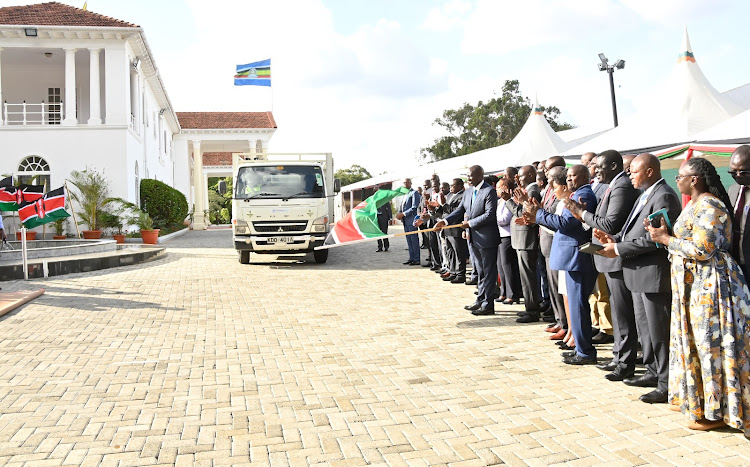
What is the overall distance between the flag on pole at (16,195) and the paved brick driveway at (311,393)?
4.63m

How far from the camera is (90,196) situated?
22641 mm

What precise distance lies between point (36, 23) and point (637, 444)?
26064 millimetres

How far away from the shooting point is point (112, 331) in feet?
24.9

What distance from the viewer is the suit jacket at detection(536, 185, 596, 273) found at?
559 centimetres

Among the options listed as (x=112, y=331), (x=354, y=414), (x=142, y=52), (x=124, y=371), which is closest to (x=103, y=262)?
(x=112, y=331)

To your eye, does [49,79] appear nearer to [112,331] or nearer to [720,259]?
[112,331]

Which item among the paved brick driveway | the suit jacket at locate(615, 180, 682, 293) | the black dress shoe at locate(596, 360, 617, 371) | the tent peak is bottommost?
the paved brick driveway

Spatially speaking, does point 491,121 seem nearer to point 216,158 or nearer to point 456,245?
point 216,158

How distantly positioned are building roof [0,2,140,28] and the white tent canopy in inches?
796

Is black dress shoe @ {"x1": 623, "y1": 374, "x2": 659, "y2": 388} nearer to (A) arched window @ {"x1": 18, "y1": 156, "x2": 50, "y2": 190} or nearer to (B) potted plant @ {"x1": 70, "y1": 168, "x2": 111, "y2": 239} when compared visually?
(B) potted plant @ {"x1": 70, "y1": 168, "x2": 111, "y2": 239}

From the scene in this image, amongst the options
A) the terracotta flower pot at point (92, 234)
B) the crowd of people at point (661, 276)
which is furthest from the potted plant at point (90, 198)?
the crowd of people at point (661, 276)

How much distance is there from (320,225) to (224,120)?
32.4 metres

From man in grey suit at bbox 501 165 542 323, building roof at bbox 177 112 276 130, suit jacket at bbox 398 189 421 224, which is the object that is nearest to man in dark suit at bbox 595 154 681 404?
man in grey suit at bbox 501 165 542 323

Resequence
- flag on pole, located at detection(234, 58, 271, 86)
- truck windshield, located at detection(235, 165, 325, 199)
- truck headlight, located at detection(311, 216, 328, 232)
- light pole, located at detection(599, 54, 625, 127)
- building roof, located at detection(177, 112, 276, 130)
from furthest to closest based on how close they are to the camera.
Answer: building roof, located at detection(177, 112, 276, 130)
flag on pole, located at detection(234, 58, 271, 86)
light pole, located at detection(599, 54, 625, 127)
truck windshield, located at detection(235, 165, 325, 199)
truck headlight, located at detection(311, 216, 328, 232)
